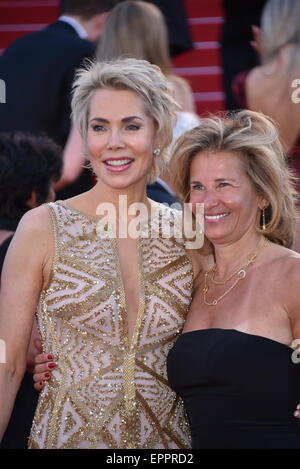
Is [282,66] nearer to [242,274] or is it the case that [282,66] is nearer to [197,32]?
[197,32]

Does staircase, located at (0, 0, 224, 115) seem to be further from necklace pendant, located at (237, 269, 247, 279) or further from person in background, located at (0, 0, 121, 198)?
necklace pendant, located at (237, 269, 247, 279)

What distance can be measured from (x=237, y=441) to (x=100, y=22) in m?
3.07

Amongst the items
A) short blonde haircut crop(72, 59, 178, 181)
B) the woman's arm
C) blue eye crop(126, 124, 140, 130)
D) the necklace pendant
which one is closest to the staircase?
short blonde haircut crop(72, 59, 178, 181)

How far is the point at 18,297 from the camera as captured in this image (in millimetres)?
3861

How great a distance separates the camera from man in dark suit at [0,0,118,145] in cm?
558

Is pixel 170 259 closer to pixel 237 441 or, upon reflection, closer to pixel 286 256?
pixel 286 256

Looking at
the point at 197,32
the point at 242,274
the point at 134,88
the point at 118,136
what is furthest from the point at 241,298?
the point at 197,32

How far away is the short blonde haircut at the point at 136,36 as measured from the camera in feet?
18.4

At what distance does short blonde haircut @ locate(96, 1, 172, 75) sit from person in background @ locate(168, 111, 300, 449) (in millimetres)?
1542

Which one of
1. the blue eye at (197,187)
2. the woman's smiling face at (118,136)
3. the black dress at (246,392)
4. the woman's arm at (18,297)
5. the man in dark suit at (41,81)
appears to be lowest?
the black dress at (246,392)

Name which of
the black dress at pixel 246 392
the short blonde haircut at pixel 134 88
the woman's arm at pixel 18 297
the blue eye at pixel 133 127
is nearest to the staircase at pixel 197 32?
the short blonde haircut at pixel 134 88

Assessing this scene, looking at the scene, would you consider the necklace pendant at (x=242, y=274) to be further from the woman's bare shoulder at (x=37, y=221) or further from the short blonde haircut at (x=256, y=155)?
the woman's bare shoulder at (x=37, y=221)

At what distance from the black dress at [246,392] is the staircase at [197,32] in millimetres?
3373

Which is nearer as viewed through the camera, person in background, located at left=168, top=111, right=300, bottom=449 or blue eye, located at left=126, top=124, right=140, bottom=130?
person in background, located at left=168, top=111, right=300, bottom=449
